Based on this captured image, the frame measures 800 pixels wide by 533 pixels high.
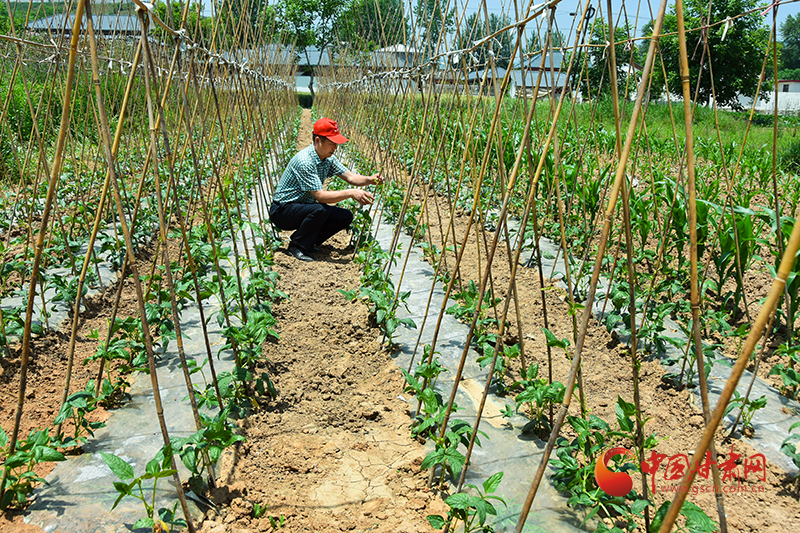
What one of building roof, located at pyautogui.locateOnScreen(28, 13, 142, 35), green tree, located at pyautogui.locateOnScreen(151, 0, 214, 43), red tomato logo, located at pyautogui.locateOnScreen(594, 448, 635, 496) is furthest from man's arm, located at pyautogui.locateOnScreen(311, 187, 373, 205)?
red tomato logo, located at pyautogui.locateOnScreen(594, 448, 635, 496)

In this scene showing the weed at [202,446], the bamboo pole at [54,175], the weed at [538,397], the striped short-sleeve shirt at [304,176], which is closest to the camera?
the bamboo pole at [54,175]

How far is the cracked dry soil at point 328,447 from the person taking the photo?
74.4 inches

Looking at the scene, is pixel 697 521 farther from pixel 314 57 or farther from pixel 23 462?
pixel 314 57

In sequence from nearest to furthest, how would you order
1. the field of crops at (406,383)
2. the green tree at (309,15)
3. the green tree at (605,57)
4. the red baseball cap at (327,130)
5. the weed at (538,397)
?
the field of crops at (406,383)
the weed at (538,397)
the green tree at (605,57)
the red baseball cap at (327,130)
the green tree at (309,15)

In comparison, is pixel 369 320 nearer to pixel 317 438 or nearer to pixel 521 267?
pixel 317 438

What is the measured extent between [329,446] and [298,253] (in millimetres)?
2705

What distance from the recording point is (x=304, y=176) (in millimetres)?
4734

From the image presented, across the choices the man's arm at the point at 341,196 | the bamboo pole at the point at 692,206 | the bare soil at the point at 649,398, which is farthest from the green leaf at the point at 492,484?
the man's arm at the point at 341,196

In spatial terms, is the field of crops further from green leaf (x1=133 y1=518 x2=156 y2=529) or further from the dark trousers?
the dark trousers

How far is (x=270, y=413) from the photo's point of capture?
97.1 inches

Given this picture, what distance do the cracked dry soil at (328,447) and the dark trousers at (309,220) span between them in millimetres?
1356

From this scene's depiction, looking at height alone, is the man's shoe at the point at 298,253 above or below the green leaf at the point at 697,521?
above

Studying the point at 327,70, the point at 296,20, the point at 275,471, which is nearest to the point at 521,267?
the point at 275,471

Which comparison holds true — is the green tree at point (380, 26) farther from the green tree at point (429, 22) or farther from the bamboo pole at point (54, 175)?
the bamboo pole at point (54, 175)
